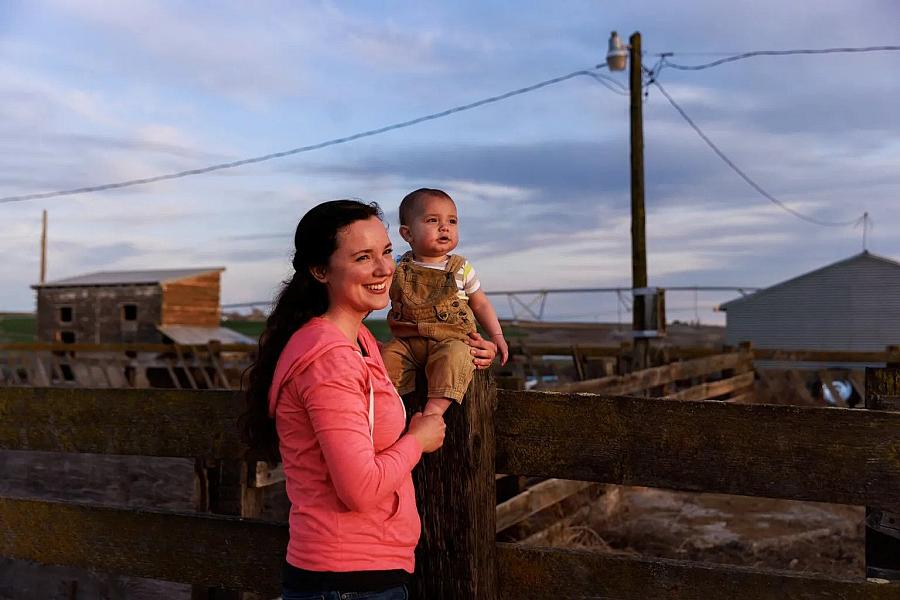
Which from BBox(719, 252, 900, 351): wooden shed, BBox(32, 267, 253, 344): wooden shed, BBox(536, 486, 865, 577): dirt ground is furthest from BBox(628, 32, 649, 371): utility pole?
BBox(719, 252, 900, 351): wooden shed

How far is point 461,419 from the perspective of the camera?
10.0 feet

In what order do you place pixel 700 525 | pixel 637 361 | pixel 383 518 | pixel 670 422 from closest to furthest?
pixel 383 518
pixel 670 422
pixel 700 525
pixel 637 361

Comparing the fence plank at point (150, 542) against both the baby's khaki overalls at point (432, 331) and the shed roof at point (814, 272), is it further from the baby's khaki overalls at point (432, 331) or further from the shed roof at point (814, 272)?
the shed roof at point (814, 272)

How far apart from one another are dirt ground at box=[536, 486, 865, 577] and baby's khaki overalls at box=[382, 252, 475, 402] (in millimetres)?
4439

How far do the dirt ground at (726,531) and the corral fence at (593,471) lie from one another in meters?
4.14

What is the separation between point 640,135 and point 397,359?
51.5 feet

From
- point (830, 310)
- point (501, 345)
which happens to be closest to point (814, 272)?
point (830, 310)

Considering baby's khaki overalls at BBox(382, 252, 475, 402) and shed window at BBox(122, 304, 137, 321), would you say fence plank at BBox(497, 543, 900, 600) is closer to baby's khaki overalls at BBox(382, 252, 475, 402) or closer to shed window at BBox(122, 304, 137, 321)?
baby's khaki overalls at BBox(382, 252, 475, 402)

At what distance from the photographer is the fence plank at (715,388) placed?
12.4 metres

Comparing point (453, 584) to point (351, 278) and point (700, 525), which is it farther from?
point (700, 525)

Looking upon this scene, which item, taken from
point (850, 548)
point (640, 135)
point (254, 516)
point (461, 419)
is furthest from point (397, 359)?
point (640, 135)

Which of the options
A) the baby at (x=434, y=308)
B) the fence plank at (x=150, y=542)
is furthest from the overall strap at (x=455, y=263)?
the fence plank at (x=150, y=542)

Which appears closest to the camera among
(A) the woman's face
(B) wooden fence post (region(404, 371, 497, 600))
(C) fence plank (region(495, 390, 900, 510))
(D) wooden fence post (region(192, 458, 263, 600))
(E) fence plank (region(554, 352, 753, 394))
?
(A) the woman's face

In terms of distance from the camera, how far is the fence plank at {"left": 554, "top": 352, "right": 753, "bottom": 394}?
9244 mm
